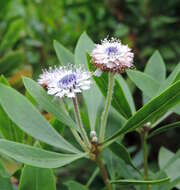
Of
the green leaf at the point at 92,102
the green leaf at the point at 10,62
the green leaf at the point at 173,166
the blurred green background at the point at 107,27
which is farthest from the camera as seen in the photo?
the blurred green background at the point at 107,27

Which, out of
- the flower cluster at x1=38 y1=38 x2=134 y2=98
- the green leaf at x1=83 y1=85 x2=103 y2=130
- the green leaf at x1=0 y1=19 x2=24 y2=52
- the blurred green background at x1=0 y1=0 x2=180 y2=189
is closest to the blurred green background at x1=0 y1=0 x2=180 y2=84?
the blurred green background at x1=0 y1=0 x2=180 y2=189

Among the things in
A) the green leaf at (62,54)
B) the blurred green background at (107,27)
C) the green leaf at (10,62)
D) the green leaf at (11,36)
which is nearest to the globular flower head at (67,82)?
the green leaf at (62,54)

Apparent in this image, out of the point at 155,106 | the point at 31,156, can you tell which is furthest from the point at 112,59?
the point at 31,156

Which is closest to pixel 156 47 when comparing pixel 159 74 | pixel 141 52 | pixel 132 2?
pixel 141 52

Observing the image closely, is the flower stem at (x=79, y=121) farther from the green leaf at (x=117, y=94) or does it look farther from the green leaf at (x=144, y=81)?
the green leaf at (x=144, y=81)

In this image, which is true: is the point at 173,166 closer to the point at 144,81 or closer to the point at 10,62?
→ the point at 144,81

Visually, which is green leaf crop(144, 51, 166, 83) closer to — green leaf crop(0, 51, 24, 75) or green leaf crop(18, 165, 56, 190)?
green leaf crop(18, 165, 56, 190)
